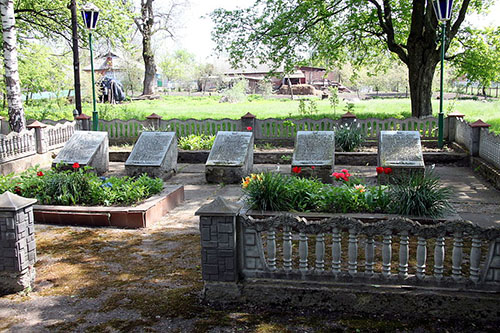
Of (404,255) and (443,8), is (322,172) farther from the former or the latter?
(443,8)

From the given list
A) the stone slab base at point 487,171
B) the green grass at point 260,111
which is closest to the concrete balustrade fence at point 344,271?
the stone slab base at point 487,171

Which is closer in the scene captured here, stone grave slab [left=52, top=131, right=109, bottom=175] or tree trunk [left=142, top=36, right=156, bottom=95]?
stone grave slab [left=52, top=131, right=109, bottom=175]

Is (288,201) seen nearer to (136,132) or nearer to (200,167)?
(200,167)

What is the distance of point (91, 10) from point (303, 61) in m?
8.50

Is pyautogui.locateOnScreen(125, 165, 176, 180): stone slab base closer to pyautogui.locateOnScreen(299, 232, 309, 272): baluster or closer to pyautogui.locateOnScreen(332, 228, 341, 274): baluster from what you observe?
pyautogui.locateOnScreen(299, 232, 309, 272): baluster

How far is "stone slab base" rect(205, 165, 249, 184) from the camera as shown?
1135 cm

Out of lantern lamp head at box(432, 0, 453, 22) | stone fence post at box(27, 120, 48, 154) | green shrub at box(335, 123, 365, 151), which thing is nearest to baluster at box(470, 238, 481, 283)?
green shrub at box(335, 123, 365, 151)

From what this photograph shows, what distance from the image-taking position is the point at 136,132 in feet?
55.4

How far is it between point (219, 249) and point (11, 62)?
1134 cm

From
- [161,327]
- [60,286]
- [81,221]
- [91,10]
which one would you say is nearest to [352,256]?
[161,327]

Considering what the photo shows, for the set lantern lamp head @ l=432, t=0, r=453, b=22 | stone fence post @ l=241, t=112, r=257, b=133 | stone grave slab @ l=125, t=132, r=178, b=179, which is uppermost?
lantern lamp head @ l=432, t=0, r=453, b=22

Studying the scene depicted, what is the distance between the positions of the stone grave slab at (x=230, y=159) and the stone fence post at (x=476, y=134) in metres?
5.86

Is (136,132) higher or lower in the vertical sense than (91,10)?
lower

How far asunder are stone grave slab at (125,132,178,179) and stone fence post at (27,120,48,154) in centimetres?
334
